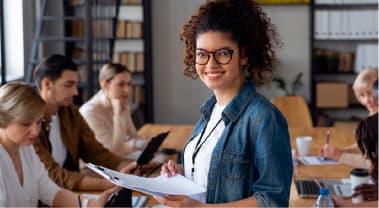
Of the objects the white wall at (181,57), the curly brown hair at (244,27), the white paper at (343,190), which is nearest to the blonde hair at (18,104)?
the curly brown hair at (244,27)

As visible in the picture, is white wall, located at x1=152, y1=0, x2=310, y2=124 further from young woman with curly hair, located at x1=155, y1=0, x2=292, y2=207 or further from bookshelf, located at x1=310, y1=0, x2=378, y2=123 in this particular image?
young woman with curly hair, located at x1=155, y1=0, x2=292, y2=207

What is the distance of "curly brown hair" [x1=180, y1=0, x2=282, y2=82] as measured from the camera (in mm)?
1378

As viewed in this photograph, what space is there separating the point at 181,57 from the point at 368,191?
169 inches

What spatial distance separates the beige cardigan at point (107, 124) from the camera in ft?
11.1

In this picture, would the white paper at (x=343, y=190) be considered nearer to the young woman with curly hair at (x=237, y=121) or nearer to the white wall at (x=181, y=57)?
the young woman with curly hair at (x=237, y=121)

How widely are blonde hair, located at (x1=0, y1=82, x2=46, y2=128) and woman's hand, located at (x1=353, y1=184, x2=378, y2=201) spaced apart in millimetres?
1205

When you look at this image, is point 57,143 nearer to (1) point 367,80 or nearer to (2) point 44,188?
(2) point 44,188

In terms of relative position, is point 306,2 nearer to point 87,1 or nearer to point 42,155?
point 87,1

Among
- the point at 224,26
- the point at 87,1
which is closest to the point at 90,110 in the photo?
the point at 87,1

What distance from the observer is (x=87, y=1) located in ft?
16.1

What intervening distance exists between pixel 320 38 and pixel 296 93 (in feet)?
2.12

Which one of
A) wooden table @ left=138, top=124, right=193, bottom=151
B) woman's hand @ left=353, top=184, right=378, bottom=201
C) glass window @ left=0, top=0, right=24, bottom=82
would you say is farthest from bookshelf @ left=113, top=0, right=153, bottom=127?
woman's hand @ left=353, top=184, right=378, bottom=201

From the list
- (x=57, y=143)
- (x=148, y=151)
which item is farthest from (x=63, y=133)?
(x=148, y=151)

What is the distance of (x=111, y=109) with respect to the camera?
3.66 m
